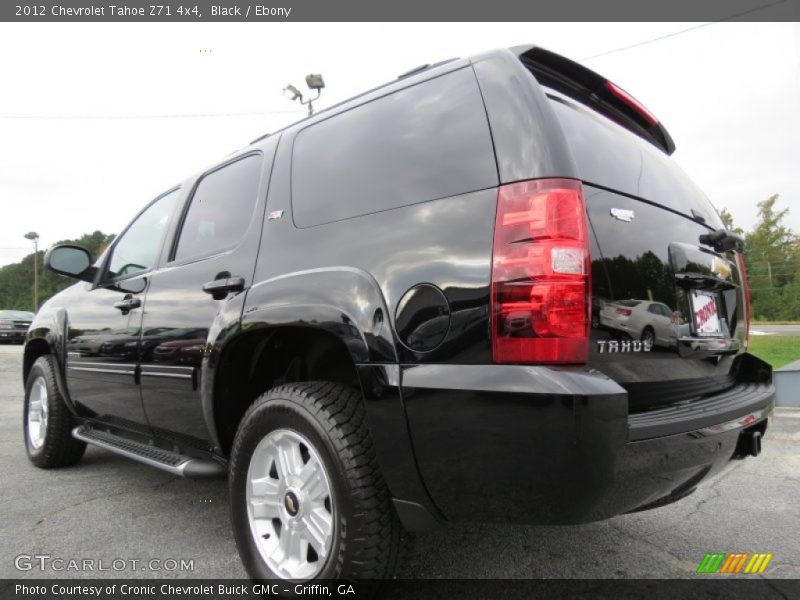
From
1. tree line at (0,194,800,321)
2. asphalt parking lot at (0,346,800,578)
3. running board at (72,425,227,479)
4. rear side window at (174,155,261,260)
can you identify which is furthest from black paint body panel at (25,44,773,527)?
tree line at (0,194,800,321)

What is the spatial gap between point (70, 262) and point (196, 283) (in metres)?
1.50

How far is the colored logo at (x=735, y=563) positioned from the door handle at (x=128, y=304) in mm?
2902

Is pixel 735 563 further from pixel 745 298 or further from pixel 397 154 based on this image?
pixel 397 154

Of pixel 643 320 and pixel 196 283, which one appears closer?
pixel 643 320

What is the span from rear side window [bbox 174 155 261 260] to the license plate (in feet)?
5.99

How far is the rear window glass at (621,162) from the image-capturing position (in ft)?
5.97

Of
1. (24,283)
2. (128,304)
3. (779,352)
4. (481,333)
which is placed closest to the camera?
(481,333)

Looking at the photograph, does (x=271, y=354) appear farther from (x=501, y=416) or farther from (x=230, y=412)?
(x=501, y=416)

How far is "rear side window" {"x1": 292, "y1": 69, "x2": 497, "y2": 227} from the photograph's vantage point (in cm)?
176

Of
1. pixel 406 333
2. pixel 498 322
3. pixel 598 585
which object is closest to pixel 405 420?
pixel 406 333

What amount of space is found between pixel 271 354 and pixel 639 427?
57.8 inches

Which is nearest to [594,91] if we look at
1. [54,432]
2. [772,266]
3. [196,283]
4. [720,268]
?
[720,268]

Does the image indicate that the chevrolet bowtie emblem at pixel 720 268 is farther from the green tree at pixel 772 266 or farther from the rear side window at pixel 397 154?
the green tree at pixel 772 266

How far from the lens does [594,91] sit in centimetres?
226
